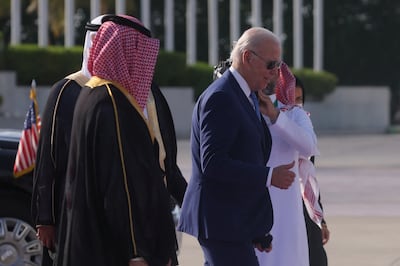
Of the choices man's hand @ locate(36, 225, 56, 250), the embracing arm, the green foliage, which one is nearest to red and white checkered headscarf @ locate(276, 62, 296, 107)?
the embracing arm

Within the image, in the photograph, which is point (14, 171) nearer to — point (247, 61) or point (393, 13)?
point (247, 61)

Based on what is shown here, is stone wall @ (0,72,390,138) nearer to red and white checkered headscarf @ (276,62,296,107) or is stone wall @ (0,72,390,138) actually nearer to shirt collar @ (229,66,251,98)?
red and white checkered headscarf @ (276,62,296,107)

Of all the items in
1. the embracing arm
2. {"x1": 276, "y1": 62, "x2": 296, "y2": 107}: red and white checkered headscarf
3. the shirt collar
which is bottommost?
→ the embracing arm

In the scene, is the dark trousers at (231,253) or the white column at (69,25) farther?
the white column at (69,25)

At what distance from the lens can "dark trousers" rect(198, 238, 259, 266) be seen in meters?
5.05

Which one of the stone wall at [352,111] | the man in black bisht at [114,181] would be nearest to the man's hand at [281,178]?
the man in black bisht at [114,181]

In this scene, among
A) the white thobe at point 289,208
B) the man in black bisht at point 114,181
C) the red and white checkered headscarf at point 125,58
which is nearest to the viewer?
the man in black bisht at point 114,181

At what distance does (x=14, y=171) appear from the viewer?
7.86 meters

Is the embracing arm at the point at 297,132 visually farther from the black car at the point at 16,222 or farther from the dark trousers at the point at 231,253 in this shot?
the black car at the point at 16,222

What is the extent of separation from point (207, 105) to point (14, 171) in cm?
317

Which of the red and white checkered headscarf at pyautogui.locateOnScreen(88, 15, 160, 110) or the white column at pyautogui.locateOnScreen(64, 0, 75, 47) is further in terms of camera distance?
the white column at pyautogui.locateOnScreen(64, 0, 75, 47)

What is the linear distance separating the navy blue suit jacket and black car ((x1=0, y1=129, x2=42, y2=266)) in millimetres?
2856

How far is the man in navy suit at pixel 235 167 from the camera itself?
16.2 feet

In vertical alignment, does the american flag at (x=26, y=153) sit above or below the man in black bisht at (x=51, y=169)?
below
